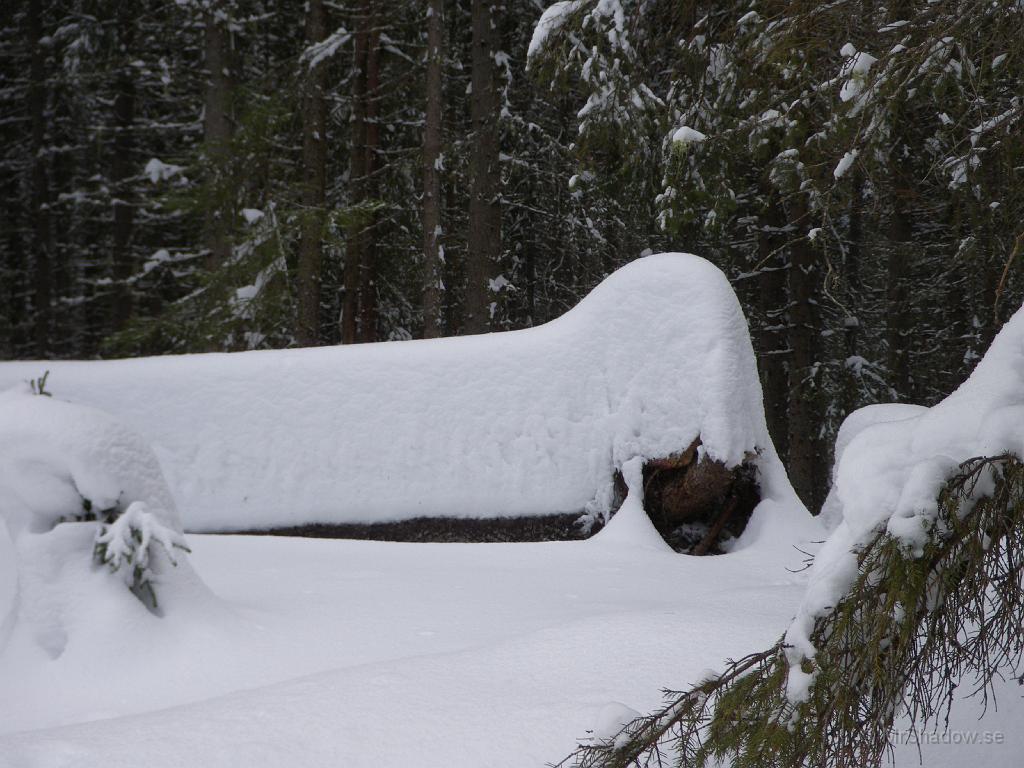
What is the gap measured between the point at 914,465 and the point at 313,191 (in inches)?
468

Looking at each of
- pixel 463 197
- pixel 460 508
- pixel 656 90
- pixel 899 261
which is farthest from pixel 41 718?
pixel 463 197

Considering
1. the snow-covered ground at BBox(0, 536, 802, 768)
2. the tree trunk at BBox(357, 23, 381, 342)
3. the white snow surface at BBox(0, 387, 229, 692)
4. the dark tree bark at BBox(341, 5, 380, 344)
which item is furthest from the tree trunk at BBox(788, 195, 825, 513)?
the white snow surface at BBox(0, 387, 229, 692)

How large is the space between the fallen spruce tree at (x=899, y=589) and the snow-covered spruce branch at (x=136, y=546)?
10.7ft

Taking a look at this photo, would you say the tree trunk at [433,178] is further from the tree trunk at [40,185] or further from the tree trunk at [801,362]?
the tree trunk at [40,185]

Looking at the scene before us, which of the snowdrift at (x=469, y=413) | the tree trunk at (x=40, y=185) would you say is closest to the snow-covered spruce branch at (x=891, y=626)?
the snowdrift at (x=469, y=413)

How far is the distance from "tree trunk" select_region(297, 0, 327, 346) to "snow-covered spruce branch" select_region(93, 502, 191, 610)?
26.2 feet

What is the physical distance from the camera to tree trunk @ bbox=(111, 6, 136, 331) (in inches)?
715

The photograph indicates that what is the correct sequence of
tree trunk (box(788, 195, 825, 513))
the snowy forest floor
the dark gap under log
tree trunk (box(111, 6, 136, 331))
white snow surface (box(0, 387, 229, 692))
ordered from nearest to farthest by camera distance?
the snowy forest floor → white snow surface (box(0, 387, 229, 692)) → the dark gap under log → tree trunk (box(788, 195, 825, 513)) → tree trunk (box(111, 6, 136, 331))

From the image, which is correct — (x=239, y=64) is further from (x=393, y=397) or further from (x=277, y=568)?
(x=277, y=568)

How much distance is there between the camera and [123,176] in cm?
1902

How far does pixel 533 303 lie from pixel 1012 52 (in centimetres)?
1343

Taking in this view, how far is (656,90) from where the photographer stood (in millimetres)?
10148

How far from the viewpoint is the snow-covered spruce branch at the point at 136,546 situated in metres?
4.27

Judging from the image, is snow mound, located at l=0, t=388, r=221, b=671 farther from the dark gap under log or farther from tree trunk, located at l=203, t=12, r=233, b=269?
tree trunk, located at l=203, t=12, r=233, b=269
